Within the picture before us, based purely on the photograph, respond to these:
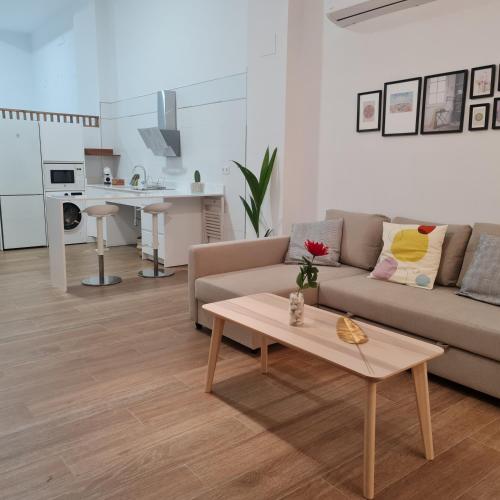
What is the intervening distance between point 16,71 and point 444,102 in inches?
375

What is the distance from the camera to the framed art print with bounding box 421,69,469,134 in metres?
3.30

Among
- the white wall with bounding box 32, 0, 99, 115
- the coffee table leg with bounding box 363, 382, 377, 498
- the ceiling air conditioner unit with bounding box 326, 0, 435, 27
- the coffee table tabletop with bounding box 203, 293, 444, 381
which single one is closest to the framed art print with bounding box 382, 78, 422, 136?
the ceiling air conditioner unit with bounding box 326, 0, 435, 27

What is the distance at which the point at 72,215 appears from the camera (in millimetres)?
6867

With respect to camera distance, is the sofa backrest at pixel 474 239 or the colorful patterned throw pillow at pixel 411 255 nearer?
the sofa backrest at pixel 474 239

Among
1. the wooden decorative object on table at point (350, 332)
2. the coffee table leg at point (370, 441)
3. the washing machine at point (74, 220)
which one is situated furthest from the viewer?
the washing machine at point (74, 220)

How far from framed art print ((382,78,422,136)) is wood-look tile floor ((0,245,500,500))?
6.50ft

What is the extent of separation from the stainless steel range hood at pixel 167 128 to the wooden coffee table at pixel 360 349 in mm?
3996

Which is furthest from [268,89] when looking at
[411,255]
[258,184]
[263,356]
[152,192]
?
[263,356]

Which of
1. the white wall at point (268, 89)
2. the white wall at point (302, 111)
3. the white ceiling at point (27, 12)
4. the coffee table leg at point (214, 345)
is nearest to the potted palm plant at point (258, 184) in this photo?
the white wall at point (268, 89)

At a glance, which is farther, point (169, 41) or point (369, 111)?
point (169, 41)

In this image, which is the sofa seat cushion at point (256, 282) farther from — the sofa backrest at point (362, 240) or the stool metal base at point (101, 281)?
the stool metal base at point (101, 281)

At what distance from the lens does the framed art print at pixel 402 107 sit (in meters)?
3.60

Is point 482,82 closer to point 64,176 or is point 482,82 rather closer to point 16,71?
point 64,176

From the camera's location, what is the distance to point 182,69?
602 cm
